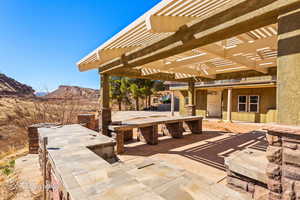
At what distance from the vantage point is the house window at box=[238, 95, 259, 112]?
10526mm

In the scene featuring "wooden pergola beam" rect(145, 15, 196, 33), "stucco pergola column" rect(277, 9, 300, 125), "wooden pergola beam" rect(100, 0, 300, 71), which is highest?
"wooden pergola beam" rect(145, 15, 196, 33)

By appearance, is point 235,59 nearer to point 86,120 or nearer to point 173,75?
point 173,75

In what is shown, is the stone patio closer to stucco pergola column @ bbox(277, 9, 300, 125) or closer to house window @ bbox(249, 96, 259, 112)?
stucco pergola column @ bbox(277, 9, 300, 125)

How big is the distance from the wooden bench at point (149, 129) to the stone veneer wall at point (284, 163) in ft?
13.3

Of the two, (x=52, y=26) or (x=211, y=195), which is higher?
(x=52, y=26)

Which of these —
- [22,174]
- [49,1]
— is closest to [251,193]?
[22,174]

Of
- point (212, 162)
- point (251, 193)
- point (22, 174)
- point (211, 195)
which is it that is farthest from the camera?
point (212, 162)

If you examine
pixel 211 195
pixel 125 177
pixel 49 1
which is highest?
pixel 49 1

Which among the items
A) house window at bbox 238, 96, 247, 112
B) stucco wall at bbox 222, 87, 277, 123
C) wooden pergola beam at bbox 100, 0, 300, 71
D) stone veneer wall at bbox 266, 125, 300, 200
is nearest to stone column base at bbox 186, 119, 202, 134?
stucco wall at bbox 222, 87, 277, 123

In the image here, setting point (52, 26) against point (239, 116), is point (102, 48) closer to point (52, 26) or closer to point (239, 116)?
point (52, 26)

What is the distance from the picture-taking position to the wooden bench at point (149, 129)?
4957 mm

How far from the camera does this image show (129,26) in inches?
113

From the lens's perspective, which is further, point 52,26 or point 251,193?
point 52,26

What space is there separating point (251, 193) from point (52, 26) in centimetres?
1045
